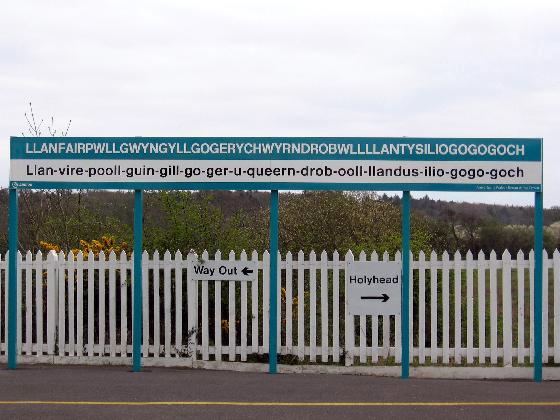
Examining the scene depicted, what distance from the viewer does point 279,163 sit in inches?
453

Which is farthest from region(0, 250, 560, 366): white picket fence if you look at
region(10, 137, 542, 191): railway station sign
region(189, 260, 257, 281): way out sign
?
region(10, 137, 542, 191): railway station sign

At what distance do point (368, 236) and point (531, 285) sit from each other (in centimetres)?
1201

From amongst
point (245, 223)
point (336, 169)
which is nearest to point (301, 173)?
point (336, 169)

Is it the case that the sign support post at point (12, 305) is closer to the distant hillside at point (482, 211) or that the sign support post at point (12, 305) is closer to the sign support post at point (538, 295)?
the sign support post at point (538, 295)

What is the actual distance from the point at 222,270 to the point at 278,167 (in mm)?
1743

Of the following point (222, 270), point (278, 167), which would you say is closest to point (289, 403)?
point (222, 270)

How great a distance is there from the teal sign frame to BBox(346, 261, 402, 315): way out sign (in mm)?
163

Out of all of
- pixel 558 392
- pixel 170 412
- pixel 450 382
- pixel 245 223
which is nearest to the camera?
pixel 170 412

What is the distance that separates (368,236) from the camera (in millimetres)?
23703

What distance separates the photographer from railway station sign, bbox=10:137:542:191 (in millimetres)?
11344

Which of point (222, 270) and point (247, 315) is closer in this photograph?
point (222, 270)

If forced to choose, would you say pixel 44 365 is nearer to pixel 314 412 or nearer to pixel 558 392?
pixel 314 412

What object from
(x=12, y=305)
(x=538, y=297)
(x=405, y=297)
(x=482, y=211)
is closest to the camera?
(x=538, y=297)

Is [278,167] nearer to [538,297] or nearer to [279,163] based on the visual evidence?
[279,163]
